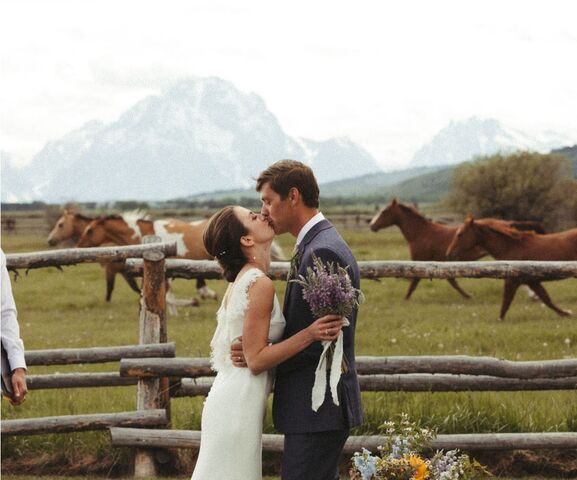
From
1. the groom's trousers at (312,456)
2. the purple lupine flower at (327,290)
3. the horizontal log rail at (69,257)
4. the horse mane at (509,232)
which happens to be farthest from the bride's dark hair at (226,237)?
the horse mane at (509,232)

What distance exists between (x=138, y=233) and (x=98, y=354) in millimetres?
9386

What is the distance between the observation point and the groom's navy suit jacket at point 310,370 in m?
3.52

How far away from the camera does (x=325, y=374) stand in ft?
11.5

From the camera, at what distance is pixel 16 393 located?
3.75 m

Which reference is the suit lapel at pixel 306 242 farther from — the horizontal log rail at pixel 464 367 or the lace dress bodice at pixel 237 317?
the horizontal log rail at pixel 464 367

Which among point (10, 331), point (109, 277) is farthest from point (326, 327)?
point (109, 277)

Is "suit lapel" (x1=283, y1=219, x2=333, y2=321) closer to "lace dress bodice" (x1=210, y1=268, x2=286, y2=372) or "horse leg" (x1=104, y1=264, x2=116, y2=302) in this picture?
"lace dress bodice" (x1=210, y1=268, x2=286, y2=372)

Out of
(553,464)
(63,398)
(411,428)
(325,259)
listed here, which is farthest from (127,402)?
(325,259)

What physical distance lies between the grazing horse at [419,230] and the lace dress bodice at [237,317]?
44.2 feet

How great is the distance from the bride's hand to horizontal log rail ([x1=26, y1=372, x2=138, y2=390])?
12.7 feet

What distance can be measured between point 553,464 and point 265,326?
141 inches

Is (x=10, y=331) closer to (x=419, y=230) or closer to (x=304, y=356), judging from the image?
(x=304, y=356)

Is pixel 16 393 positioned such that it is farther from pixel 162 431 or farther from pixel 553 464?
pixel 553 464

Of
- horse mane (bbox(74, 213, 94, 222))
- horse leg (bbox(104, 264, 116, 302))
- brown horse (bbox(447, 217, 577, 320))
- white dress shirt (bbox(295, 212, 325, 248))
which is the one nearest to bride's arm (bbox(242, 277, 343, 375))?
white dress shirt (bbox(295, 212, 325, 248))
